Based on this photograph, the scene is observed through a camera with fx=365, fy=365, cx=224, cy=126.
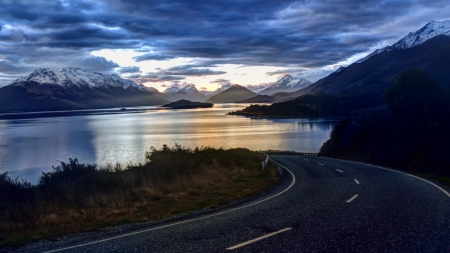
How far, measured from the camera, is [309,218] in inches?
502

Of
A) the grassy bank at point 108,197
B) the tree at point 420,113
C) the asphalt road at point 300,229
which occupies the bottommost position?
the grassy bank at point 108,197

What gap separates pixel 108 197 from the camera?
18.1 meters

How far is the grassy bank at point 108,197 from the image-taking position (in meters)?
13.7

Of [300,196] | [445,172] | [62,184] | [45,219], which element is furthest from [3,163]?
[445,172]

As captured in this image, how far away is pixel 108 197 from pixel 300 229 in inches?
416

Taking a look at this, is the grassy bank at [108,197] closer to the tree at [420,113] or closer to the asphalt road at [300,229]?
the asphalt road at [300,229]

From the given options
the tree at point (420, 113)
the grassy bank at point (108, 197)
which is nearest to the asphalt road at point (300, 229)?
the grassy bank at point (108, 197)

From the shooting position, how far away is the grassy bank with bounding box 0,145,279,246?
13680mm

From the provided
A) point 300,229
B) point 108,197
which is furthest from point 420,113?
point 108,197

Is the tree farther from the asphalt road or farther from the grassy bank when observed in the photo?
the asphalt road

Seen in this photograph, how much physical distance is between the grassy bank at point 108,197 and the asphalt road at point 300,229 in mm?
1716

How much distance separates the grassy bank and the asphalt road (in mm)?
1716

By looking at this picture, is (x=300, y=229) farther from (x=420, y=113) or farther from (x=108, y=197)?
(x=420, y=113)

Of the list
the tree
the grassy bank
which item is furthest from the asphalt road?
the tree
